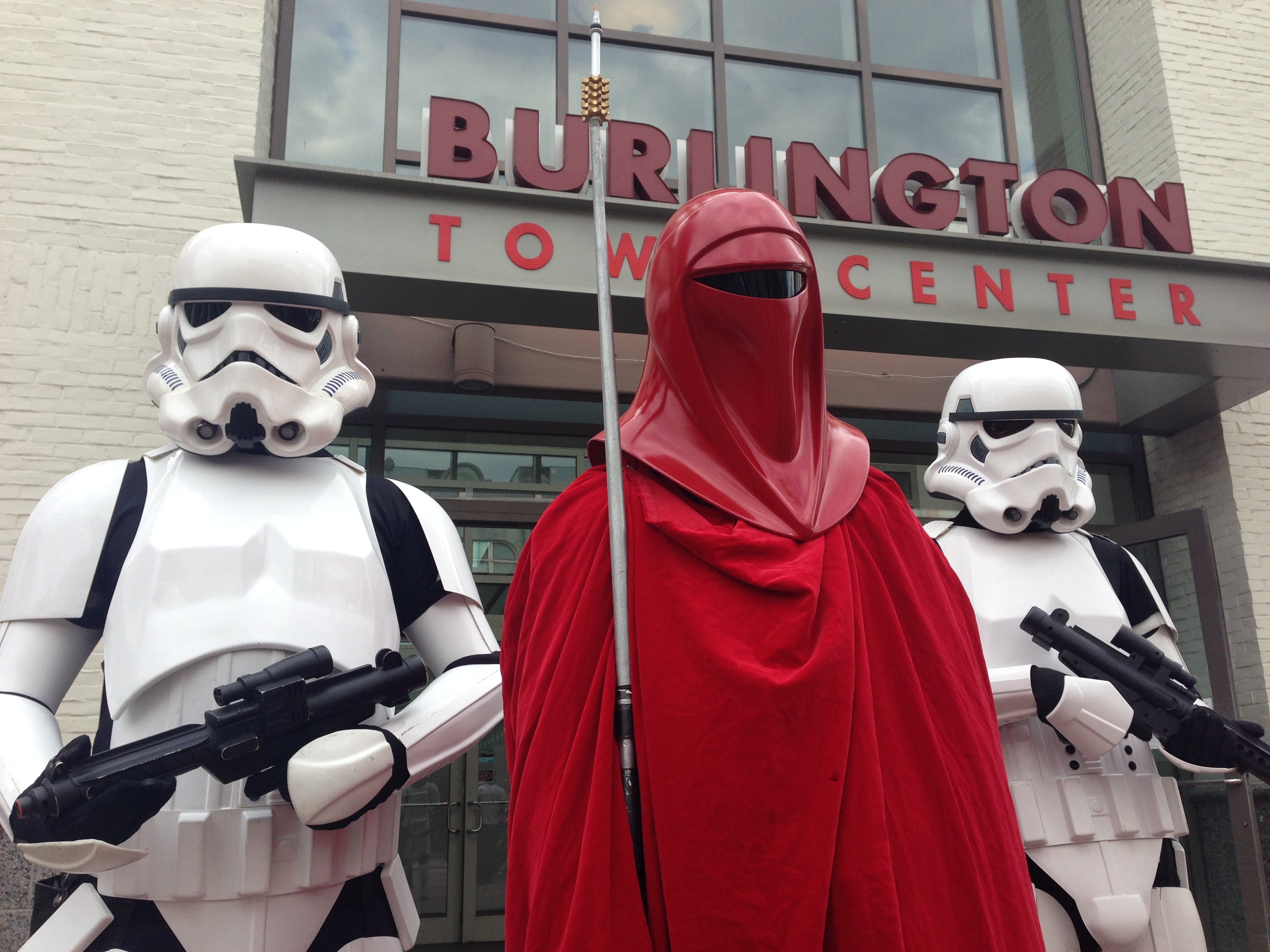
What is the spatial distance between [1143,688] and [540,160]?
11.8ft

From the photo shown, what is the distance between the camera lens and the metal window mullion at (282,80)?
18.7 feet

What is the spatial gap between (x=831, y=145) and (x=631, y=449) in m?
5.56

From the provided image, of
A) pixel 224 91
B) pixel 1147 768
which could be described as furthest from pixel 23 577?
pixel 224 91

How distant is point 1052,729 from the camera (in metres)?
3.12

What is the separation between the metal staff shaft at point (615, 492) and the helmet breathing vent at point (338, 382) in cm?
113

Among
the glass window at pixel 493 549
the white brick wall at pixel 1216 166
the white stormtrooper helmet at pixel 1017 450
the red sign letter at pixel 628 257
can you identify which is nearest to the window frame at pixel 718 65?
the white brick wall at pixel 1216 166

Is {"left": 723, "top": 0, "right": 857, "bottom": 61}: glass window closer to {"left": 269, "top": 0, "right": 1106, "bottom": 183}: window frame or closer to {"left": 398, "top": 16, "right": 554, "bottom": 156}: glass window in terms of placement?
{"left": 269, "top": 0, "right": 1106, "bottom": 183}: window frame

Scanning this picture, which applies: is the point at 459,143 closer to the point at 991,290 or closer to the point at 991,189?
the point at 991,290

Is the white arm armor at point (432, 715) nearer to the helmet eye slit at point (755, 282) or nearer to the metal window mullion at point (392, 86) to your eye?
the helmet eye slit at point (755, 282)

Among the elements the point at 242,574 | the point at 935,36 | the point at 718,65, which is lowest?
the point at 242,574

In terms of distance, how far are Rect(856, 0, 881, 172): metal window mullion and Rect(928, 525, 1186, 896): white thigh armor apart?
12.8 ft

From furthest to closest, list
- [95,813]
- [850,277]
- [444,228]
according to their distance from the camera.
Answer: [850,277] → [444,228] → [95,813]

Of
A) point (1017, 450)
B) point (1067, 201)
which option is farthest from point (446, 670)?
point (1067, 201)

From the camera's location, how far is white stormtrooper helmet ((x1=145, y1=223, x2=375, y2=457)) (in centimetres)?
246
